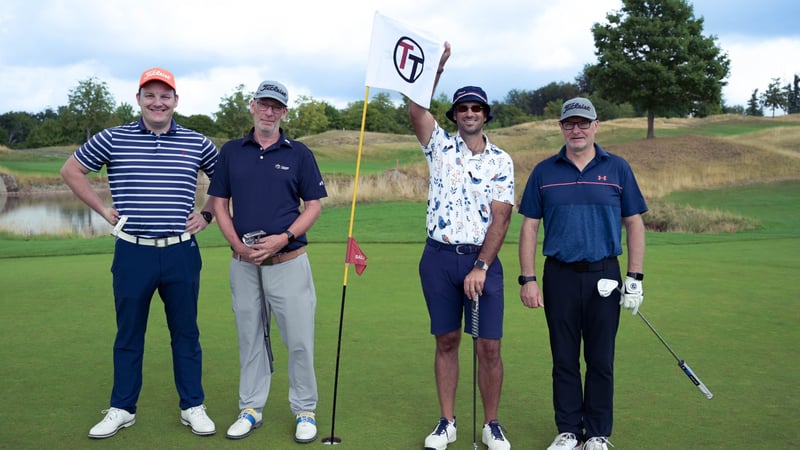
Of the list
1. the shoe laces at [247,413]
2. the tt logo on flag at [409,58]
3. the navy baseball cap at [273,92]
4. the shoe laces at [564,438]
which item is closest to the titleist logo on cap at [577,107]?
the tt logo on flag at [409,58]

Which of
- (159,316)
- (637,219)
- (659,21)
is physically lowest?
(159,316)

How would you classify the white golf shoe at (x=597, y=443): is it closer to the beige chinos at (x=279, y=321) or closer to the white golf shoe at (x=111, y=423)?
the beige chinos at (x=279, y=321)

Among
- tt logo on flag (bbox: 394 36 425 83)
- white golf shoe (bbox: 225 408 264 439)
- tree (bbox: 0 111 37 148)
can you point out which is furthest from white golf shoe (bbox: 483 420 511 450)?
tree (bbox: 0 111 37 148)

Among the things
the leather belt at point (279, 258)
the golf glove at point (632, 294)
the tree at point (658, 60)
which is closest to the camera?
the golf glove at point (632, 294)

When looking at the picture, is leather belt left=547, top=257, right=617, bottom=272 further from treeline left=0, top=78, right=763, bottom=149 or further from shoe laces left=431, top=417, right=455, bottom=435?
treeline left=0, top=78, right=763, bottom=149

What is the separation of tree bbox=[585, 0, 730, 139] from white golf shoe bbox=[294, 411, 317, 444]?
40.4m

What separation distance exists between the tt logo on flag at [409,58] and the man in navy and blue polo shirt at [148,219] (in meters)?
1.24

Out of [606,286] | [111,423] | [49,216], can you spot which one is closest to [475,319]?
[606,286]

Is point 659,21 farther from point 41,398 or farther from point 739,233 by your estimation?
point 41,398

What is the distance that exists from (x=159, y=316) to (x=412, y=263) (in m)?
3.88

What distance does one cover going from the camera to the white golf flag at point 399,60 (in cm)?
427

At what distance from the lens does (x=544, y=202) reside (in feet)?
13.4

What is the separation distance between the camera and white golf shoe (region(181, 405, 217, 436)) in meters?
4.14

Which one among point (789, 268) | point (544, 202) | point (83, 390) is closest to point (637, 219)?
point (544, 202)
